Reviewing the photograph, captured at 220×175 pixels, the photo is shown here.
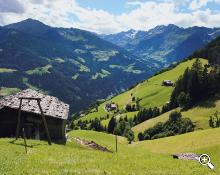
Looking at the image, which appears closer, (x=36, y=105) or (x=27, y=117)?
(x=27, y=117)

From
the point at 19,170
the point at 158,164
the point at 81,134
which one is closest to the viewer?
the point at 19,170

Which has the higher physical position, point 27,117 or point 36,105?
point 36,105

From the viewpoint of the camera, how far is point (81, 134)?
10262cm

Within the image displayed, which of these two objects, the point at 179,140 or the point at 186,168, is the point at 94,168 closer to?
the point at 186,168

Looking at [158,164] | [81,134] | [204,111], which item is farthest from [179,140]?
[204,111]

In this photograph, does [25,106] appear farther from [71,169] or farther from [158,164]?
[71,169]

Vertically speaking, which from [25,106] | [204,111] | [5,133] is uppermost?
[204,111]

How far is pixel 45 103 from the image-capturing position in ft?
198

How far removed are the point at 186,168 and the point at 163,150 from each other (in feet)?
193

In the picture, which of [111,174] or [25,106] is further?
[25,106]

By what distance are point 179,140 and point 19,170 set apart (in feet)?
248

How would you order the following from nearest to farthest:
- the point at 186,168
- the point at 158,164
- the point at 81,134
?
the point at 186,168 → the point at 158,164 → the point at 81,134

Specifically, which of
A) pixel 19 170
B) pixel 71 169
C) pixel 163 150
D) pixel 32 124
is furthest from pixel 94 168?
pixel 163 150

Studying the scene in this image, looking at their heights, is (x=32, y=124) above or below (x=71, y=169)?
above
